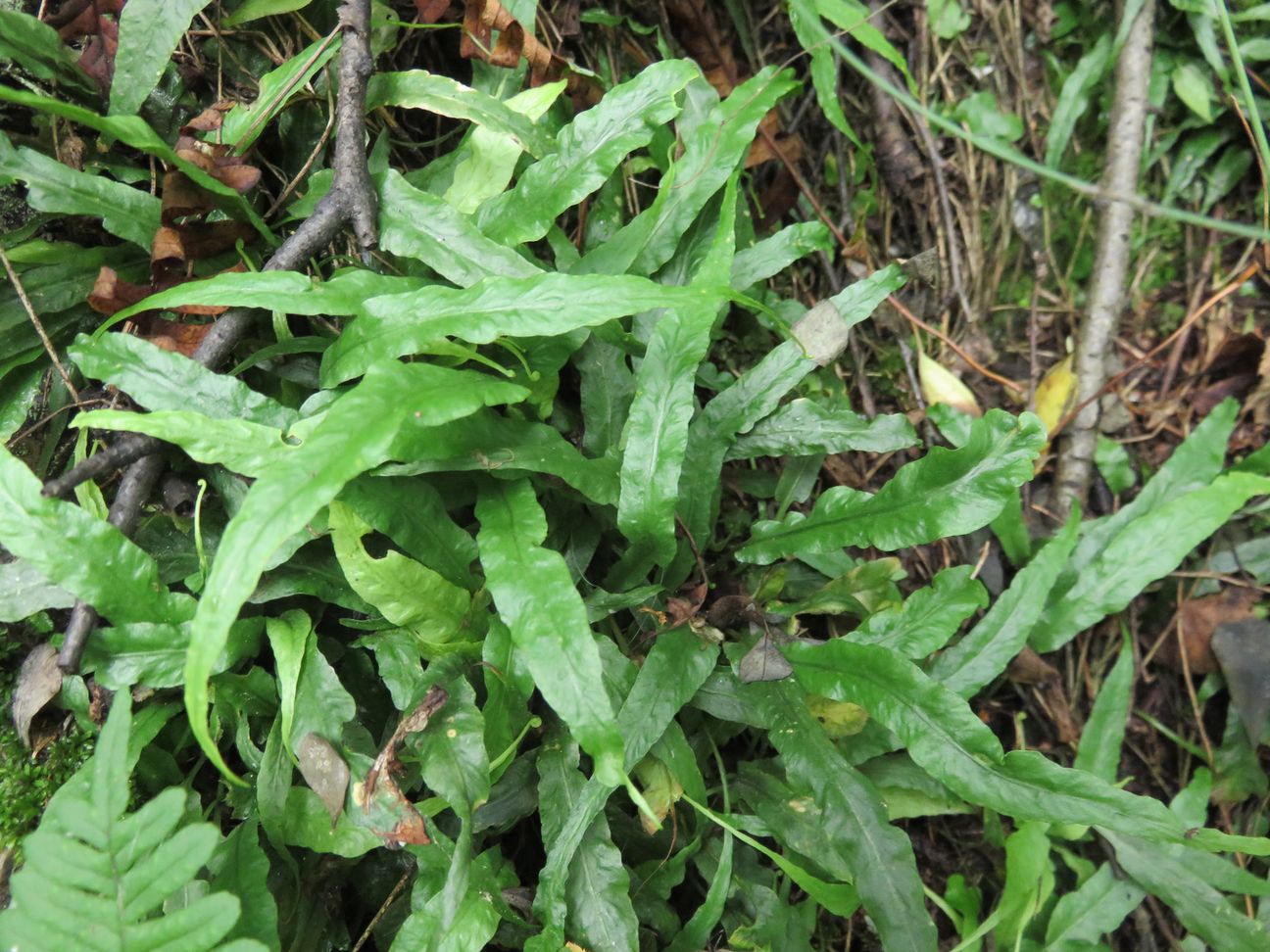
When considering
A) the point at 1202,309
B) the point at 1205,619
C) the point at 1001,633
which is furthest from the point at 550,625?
the point at 1202,309

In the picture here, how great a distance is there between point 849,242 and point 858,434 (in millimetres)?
506

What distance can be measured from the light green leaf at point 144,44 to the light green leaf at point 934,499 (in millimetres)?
1201

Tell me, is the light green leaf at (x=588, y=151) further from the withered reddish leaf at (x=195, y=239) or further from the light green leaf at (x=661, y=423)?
the withered reddish leaf at (x=195, y=239)

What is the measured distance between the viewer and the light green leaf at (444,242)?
1.13 meters

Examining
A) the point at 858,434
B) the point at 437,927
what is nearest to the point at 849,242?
the point at 858,434

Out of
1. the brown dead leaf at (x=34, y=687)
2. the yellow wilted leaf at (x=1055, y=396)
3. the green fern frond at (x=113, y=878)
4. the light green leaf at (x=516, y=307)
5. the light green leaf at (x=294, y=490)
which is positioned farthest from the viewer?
the yellow wilted leaf at (x=1055, y=396)

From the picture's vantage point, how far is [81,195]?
1131mm

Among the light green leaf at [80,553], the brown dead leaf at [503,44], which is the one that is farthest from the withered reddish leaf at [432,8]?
the light green leaf at [80,553]

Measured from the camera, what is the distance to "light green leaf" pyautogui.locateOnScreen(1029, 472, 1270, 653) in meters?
1.36

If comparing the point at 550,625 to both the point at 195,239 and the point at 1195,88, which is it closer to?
the point at 195,239

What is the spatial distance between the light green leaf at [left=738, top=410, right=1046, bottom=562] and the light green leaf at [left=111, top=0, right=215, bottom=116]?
3.94ft

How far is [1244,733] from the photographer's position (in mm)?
1450

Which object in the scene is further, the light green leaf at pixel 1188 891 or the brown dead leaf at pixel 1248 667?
the brown dead leaf at pixel 1248 667

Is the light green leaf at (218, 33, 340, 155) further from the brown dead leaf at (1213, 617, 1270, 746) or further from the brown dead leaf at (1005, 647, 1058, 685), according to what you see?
the brown dead leaf at (1213, 617, 1270, 746)
